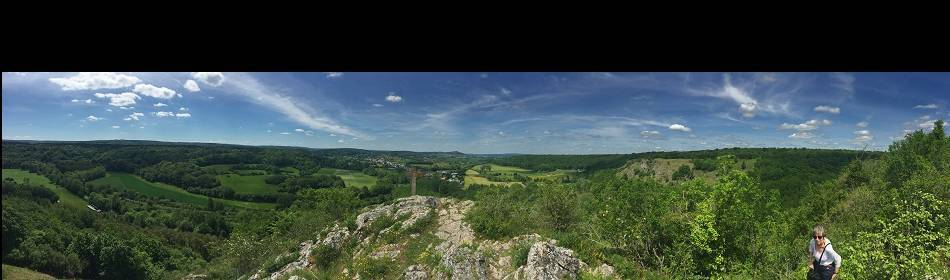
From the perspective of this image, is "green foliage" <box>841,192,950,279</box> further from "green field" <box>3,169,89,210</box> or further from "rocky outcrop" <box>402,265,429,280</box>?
"green field" <box>3,169,89,210</box>

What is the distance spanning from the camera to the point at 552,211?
993 inches

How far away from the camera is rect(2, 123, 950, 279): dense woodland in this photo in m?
14.7

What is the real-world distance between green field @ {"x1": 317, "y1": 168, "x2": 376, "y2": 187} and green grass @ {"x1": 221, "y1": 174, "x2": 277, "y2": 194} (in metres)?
14.0

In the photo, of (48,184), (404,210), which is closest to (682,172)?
(404,210)

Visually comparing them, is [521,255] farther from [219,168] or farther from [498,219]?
[219,168]

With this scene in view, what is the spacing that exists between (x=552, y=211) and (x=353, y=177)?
8624cm

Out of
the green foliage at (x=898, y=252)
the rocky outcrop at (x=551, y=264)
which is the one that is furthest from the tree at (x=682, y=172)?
the green foliage at (x=898, y=252)

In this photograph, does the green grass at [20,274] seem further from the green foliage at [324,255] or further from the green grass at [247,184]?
the green foliage at [324,255]

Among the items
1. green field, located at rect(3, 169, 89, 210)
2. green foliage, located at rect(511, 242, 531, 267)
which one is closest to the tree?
green foliage, located at rect(511, 242, 531, 267)

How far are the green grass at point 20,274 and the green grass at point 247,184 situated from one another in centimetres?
3930

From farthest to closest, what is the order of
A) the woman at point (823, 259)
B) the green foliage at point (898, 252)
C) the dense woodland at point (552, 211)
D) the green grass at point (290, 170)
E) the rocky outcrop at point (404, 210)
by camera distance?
the green grass at point (290, 170), the rocky outcrop at point (404, 210), the dense woodland at point (552, 211), the green foliage at point (898, 252), the woman at point (823, 259)

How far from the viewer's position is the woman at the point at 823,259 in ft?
31.0
